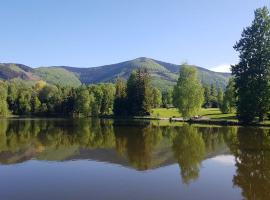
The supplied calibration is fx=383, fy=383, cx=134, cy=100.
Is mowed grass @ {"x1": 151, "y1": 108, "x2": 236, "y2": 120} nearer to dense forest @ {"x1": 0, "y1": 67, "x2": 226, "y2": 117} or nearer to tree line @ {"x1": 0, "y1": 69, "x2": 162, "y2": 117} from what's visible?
tree line @ {"x1": 0, "y1": 69, "x2": 162, "y2": 117}

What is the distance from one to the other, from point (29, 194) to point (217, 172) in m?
12.8

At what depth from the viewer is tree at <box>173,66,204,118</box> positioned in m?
97.2

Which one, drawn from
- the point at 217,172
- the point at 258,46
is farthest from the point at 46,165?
the point at 258,46

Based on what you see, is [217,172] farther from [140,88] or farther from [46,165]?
[140,88]

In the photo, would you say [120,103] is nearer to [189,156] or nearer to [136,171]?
[189,156]

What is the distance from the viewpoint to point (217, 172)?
2597 cm

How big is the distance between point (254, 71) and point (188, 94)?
28475 millimetres

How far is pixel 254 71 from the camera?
7056cm

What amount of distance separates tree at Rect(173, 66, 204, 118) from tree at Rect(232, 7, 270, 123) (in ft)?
79.0

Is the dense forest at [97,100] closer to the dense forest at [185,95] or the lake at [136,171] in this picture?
the dense forest at [185,95]

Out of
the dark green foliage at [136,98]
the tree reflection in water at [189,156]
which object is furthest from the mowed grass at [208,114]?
the tree reflection in water at [189,156]

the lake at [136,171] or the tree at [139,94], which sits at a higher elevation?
the tree at [139,94]

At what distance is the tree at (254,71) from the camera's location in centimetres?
6819

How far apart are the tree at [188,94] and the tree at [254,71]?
24.1m
